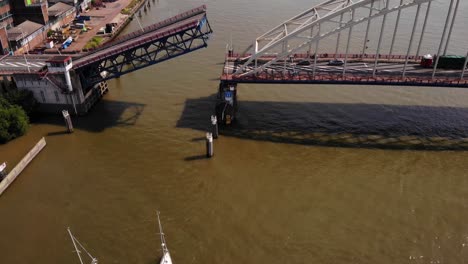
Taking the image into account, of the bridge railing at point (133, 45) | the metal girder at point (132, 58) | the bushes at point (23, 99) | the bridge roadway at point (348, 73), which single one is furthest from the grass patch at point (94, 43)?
the bridge roadway at point (348, 73)

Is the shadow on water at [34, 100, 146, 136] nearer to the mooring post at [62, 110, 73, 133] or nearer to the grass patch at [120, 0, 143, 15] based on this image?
the mooring post at [62, 110, 73, 133]

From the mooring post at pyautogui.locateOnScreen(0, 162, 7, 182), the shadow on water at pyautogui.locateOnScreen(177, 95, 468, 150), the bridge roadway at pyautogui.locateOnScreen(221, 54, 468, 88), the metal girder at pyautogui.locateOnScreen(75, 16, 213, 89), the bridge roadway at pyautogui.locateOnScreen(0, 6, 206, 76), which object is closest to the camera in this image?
the mooring post at pyautogui.locateOnScreen(0, 162, 7, 182)

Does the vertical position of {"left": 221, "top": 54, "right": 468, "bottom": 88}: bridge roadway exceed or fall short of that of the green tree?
it exceeds it

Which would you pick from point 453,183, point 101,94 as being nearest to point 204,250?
point 453,183

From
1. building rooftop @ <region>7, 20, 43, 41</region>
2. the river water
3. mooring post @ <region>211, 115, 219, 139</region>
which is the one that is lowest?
the river water

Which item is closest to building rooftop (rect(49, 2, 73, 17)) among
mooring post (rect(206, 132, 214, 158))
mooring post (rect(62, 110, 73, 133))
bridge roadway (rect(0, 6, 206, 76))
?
bridge roadway (rect(0, 6, 206, 76))

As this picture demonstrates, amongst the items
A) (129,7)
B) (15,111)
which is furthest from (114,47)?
(129,7)

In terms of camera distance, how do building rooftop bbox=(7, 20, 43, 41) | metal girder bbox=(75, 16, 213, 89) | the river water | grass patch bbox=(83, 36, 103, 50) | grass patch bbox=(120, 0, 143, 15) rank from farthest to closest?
grass patch bbox=(120, 0, 143, 15) < grass patch bbox=(83, 36, 103, 50) < building rooftop bbox=(7, 20, 43, 41) < metal girder bbox=(75, 16, 213, 89) < the river water
